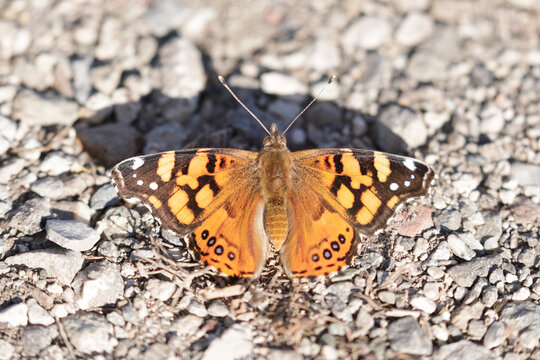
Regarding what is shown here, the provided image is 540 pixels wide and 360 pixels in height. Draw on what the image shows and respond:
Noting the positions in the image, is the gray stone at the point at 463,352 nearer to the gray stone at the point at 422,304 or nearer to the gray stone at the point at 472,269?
the gray stone at the point at 422,304

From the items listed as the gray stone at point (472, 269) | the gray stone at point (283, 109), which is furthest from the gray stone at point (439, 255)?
the gray stone at point (283, 109)

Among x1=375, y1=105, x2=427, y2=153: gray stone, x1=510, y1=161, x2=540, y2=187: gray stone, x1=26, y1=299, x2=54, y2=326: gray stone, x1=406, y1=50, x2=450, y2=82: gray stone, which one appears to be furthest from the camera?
x1=406, y1=50, x2=450, y2=82: gray stone

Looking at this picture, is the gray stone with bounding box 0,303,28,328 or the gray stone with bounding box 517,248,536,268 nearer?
the gray stone with bounding box 0,303,28,328

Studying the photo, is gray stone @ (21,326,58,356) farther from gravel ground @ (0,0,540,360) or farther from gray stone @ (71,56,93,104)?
gray stone @ (71,56,93,104)

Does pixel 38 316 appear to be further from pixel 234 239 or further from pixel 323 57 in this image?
pixel 323 57

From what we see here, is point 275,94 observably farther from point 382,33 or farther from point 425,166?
point 425,166

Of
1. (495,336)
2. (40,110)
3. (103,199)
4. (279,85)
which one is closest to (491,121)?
(279,85)

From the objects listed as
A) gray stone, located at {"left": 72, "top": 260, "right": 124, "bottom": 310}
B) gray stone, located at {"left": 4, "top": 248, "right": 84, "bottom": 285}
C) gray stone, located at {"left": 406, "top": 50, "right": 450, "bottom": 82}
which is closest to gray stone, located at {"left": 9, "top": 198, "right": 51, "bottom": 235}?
gray stone, located at {"left": 4, "top": 248, "right": 84, "bottom": 285}
